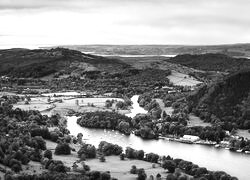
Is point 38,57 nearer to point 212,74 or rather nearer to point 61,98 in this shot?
point 212,74

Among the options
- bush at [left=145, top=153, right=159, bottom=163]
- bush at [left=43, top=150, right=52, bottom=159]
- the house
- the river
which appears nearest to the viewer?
bush at [left=43, top=150, right=52, bottom=159]

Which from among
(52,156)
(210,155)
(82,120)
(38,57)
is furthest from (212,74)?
(52,156)

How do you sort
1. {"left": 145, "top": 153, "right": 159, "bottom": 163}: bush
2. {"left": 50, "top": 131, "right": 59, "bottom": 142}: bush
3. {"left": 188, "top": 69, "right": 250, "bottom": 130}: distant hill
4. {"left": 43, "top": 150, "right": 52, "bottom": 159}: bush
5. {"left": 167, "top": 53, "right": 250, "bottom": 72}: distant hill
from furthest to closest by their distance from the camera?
{"left": 167, "top": 53, "right": 250, "bottom": 72}: distant hill < {"left": 188, "top": 69, "right": 250, "bottom": 130}: distant hill < {"left": 50, "top": 131, "right": 59, "bottom": 142}: bush < {"left": 145, "top": 153, "right": 159, "bottom": 163}: bush < {"left": 43, "top": 150, "right": 52, "bottom": 159}: bush

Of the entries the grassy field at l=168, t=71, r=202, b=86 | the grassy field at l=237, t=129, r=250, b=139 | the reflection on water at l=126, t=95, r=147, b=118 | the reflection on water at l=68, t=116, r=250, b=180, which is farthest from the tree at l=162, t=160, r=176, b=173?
the grassy field at l=168, t=71, r=202, b=86

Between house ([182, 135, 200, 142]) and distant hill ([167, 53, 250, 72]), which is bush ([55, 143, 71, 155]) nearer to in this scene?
house ([182, 135, 200, 142])

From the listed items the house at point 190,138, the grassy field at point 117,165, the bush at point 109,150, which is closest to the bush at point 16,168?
the grassy field at point 117,165

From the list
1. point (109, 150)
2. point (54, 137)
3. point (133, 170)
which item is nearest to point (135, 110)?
point (54, 137)
